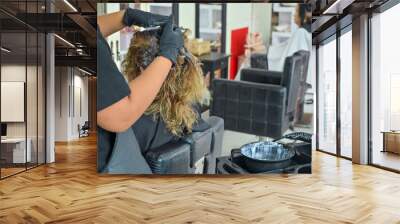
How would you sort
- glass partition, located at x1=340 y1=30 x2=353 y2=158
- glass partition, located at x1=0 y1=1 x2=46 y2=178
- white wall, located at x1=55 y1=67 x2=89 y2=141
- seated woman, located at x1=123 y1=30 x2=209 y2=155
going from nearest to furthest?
seated woman, located at x1=123 y1=30 x2=209 y2=155 < glass partition, located at x1=0 y1=1 x2=46 y2=178 < glass partition, located at x1=340 y1=30 x2=353 y2=158 < white wall, located at x1=55 y1=67 x2=89 y2=141

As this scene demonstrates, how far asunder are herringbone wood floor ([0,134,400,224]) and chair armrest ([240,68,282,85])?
1.57m

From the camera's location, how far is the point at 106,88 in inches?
234

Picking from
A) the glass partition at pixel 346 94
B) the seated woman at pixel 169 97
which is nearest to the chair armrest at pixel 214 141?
Result: the seated woman at pixel 169 97

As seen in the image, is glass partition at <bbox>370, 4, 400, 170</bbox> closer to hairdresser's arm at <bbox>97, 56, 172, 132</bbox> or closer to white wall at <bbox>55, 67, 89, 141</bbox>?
hairdresser's arm at <bbox>97, 56, 172, 132</bbox>

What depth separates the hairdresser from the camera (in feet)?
19.1

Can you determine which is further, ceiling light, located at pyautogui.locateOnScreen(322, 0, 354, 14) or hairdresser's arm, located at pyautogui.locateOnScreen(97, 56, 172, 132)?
ceiling light, located at pyautogui.locateOnScreen(322, 0, 354, 14)

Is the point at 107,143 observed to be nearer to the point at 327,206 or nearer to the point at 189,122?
the point at 189,122

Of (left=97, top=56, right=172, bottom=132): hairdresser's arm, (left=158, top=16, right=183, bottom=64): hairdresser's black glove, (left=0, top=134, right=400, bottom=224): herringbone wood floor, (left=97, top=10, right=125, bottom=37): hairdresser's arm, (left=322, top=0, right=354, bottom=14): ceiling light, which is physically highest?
(left=322, top=0, right=354, bottom=14): ceiling light

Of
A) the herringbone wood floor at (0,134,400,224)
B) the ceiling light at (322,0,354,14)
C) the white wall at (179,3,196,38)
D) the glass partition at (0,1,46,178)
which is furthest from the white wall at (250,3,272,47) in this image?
the glass partition at (0,1,46,178)

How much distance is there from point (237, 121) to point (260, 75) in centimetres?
79

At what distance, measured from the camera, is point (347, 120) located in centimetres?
907

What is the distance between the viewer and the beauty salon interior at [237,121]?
4434mm

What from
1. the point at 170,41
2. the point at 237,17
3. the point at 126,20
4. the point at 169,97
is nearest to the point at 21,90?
the point at 126,20

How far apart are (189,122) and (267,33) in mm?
1830
